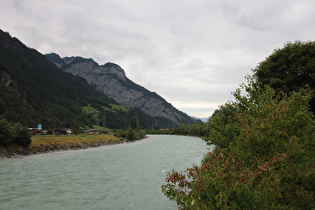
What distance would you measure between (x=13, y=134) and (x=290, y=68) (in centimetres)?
6186

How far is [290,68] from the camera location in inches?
1404

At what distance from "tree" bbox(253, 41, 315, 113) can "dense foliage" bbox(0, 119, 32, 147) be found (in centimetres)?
5339

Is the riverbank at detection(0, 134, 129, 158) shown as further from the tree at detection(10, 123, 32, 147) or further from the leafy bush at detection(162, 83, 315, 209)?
the leafy bush at detection(162, 83, 315, 209)

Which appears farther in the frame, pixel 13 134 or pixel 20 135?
pixel 20 135

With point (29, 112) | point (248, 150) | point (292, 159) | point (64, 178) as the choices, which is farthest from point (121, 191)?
point (29, 112)

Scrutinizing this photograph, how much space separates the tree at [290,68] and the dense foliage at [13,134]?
53.4 metres

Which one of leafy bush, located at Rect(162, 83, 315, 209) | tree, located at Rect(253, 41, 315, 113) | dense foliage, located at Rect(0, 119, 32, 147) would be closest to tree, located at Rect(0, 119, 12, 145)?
dense foliage, located at Rect(0, 119, 32, 147)

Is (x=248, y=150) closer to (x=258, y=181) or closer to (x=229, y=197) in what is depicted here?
(x=258, y=181)

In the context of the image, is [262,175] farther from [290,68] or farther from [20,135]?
[20,135]

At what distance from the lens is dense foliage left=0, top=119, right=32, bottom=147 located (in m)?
44.0

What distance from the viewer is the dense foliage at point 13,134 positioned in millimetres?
44000

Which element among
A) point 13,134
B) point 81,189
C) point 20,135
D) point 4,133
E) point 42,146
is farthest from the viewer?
point 42,146

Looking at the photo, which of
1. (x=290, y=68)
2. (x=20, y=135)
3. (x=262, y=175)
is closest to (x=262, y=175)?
(x=262, y=175)

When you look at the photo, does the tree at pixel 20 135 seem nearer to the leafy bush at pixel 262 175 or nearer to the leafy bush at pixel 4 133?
the leafy bush at pixel 4 133
